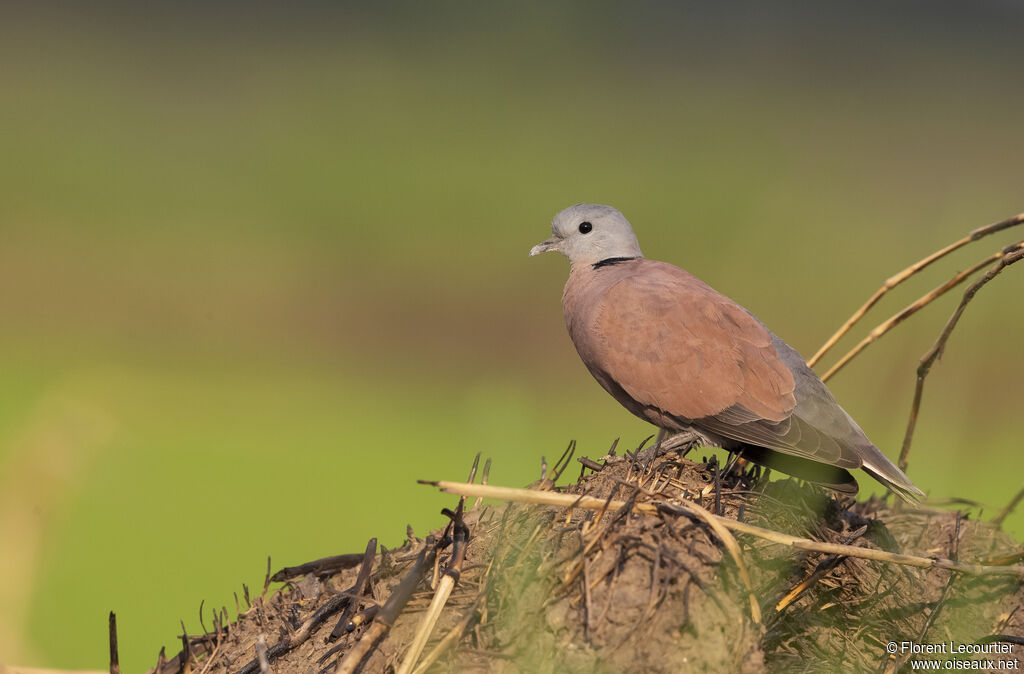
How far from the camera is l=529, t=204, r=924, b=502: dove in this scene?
12.9 ft

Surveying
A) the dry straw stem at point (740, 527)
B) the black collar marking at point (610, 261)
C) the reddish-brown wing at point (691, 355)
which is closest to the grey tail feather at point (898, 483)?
the reddish-brown wing at point (691, 355)

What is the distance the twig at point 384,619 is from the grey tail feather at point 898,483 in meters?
2.14

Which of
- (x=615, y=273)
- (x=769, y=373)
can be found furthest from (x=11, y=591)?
(x=769, y=373)

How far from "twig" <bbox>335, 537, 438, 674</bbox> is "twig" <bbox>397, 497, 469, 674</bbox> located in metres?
0.07

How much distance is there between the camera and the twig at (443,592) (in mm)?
2441

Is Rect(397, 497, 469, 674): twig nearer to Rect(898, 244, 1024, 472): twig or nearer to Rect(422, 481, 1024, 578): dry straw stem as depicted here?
Rect(422, 481, 1024, 578): dry straw stem

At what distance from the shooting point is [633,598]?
2.36 meters

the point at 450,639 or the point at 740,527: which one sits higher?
the point at 740,527

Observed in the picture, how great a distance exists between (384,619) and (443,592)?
18cm

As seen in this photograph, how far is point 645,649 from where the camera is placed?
2283mm

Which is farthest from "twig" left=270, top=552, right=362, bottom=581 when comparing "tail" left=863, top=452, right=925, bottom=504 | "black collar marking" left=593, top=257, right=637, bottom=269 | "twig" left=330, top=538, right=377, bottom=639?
"black collar marking" left=593, top=257, right=637, bottom=269

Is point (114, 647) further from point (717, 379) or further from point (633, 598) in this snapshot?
point (717, 379)

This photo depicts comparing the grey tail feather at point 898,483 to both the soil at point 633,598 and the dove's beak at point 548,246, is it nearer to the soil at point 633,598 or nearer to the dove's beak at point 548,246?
the soil at point 633,598

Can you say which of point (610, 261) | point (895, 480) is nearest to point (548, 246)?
point (610, 261)
